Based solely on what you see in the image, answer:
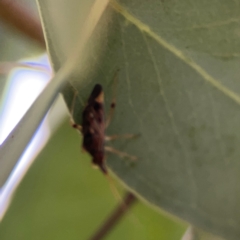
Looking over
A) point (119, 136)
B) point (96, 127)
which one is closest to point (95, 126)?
point (96, 127)

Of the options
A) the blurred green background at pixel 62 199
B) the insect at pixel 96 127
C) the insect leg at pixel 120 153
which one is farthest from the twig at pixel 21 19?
the insect leg at pixel 120 153

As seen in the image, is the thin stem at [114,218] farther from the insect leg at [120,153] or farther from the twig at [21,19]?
the twig at [21,19]

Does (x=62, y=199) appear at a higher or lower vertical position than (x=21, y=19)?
lower

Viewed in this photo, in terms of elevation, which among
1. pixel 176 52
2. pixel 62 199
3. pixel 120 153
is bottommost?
pixel 62 199

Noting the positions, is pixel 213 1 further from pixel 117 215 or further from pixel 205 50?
pixel 117 215

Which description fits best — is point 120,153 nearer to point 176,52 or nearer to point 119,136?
point 119,136

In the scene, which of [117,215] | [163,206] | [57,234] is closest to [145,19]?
[163,206]

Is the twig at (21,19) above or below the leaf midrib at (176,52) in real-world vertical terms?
above
